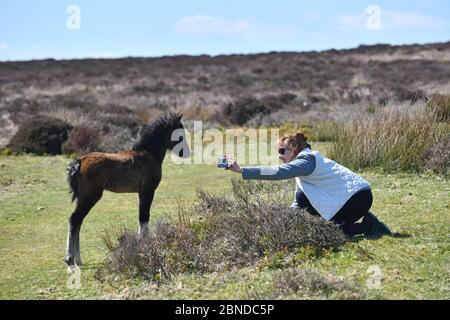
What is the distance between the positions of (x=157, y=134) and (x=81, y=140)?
9.62m

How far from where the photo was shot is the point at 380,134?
12602 mm

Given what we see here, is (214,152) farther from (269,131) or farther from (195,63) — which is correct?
(195,63)

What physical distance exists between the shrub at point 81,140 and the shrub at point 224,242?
34.2ft

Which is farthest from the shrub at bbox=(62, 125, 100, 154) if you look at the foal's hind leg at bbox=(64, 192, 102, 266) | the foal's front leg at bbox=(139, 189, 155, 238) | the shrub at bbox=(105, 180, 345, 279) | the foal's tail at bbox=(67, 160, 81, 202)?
the shrub at bbox=(105, 180, 345, 279)

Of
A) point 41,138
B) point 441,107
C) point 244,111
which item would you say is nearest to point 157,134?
point 441,107

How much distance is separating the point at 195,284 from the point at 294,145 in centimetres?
204

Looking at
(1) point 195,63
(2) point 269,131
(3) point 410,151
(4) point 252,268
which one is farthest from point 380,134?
(1) point 195,63

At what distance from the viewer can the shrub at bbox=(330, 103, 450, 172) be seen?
40.1 ft

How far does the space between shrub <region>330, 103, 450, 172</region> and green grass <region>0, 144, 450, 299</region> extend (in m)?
0.40

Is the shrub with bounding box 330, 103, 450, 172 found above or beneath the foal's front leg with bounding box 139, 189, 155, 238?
above

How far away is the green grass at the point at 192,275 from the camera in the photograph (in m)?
6.16

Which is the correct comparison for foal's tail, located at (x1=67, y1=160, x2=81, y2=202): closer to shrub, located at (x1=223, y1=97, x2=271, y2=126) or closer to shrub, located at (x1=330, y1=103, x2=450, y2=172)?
shrub, located at (x1=330, y1=103, x2=450, y2=172)

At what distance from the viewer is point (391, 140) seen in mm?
12445

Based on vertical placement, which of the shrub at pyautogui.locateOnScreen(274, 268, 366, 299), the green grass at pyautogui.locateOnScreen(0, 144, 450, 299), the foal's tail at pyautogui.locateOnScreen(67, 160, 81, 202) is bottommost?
the green grass at pyautogui.locateOnScreen(0, 144, 450, 299)
